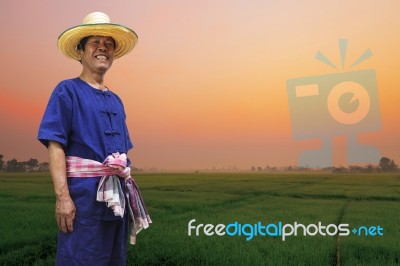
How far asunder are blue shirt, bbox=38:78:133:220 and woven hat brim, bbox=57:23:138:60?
0.98ft

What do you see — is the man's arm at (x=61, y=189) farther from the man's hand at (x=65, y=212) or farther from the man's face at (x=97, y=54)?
the man's face at (x=97, y=54)

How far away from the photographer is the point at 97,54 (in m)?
2.68

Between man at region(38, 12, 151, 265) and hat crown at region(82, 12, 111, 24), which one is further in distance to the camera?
hat crown at region(82, 12, 111, 24)

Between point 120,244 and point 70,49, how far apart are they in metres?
1.39

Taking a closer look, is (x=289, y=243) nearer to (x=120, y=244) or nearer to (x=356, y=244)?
(x=356, y=244)

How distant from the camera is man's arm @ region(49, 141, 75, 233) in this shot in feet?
7.89

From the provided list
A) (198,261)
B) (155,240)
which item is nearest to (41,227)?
(155,240)

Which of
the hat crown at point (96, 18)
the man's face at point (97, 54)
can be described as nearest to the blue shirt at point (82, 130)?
the man's face at point (97, 54)

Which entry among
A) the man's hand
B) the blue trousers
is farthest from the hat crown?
the blue trousers

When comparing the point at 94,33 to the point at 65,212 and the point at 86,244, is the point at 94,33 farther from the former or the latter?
the point at 86,244

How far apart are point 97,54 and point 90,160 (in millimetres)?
700

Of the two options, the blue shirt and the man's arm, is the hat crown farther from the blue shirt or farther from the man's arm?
the man's arm

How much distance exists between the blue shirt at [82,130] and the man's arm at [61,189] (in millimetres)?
55

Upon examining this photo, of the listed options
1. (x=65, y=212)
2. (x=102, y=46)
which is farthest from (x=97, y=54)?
(x=65, y=212)
